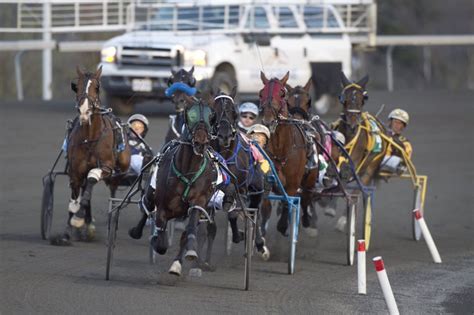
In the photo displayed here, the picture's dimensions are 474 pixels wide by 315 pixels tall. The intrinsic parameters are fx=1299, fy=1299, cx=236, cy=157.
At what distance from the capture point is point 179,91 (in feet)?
45.6

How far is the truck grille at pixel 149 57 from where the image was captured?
2447 cm

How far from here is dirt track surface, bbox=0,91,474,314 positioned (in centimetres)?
1075

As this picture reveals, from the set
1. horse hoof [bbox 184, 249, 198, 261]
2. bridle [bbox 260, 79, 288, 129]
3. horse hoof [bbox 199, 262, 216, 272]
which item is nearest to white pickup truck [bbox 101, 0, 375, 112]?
bridle [bbox 260, 79, 288, 129]

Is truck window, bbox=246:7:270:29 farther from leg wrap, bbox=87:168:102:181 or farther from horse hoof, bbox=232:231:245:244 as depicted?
horse hoof, bbox=232:231:245:244

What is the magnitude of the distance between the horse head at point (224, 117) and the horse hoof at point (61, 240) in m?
2.89

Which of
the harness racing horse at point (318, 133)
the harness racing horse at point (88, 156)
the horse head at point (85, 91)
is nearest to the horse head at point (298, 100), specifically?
the harness racing horse at point (318, 133)

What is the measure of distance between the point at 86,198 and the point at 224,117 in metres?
3.11

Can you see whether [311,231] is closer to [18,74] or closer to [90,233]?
[90,233]

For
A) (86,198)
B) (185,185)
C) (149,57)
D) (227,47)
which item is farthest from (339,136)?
(227,47)

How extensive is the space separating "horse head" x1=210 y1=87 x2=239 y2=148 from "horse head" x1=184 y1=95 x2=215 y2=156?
0.33m

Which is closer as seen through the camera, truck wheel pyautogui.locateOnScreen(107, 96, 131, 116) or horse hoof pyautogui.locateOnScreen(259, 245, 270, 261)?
horse hoof pyautogui.locateOnScreen(259, 245, 270, 261)

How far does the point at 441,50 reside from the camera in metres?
43.5

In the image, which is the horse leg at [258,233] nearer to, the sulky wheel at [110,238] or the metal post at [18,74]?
the sulky wheel at [110,238]

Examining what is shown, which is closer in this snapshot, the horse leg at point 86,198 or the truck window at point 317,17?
the horse leg at point 86,198
